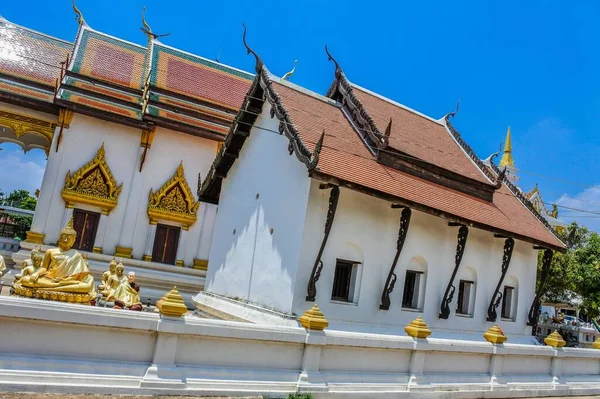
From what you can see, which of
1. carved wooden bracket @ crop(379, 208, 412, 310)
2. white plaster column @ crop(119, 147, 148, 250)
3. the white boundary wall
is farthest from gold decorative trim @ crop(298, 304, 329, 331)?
white plaster column @ crop(119, 147, 148, 250)

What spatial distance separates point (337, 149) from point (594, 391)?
759cm

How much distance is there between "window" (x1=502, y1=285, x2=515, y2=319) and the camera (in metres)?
13.3

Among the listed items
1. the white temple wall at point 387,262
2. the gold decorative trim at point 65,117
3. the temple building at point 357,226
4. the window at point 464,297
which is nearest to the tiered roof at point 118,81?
the gold decorative trim at point 65,117

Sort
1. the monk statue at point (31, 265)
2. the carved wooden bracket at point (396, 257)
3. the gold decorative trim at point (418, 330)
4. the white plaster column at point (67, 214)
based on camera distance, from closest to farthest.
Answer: the gold decorative trim at point (418, 330)
the monk statue at point (31, 265)
the carved wooden bracket at point (396, 257)
the white plaster column at point (67, 214)

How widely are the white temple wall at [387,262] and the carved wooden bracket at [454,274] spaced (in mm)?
149

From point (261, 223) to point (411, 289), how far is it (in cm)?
373

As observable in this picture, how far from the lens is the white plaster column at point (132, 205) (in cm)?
1577

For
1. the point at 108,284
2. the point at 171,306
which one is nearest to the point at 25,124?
the point at 108,284

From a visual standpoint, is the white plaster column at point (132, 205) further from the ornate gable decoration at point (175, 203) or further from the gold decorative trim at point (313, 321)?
the gold decorative trim at point (313, 321)

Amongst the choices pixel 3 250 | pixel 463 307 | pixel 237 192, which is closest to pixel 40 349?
pixel 237 192

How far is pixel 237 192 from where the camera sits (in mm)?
12977

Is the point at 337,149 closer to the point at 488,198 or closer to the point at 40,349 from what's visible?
the point at 488,198

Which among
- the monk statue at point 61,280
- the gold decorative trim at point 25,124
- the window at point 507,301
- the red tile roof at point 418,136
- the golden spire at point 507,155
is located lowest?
the monk statue at point 61,280

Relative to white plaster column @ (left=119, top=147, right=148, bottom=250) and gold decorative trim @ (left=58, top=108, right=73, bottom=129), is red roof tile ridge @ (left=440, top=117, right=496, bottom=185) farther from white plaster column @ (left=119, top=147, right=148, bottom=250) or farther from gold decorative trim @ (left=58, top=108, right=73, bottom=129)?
gold decorative trim @ (left=58, top=108, right=73, bottom=129)
